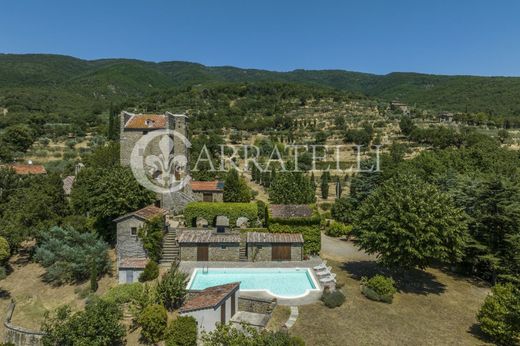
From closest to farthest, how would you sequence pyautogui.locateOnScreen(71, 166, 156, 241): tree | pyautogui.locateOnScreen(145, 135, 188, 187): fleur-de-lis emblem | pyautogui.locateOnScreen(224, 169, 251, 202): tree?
pyautogui.locateOnScreen(71, 166, 156, 241): tree
pyautogui.locateOnScreen(145, 135, 188, 187): fleur-de-lis emblem
pyautogui.locateOnScreen(224, 169, 251, 202): tree

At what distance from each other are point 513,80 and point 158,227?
176568mm

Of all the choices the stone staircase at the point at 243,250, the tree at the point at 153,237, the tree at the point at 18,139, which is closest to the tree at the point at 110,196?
the tree at the point at 153,237

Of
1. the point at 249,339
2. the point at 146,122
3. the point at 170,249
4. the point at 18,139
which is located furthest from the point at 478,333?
the point at 18,139

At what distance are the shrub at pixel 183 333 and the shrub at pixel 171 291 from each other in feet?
10.5

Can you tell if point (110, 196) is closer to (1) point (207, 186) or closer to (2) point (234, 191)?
(1) point (207, 186)

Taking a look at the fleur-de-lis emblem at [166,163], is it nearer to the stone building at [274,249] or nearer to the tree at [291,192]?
the tree at [291,192]

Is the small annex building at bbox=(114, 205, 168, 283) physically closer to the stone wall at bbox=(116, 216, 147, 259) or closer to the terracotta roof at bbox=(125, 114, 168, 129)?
the stone wall at bbox=(116, 216, 147, 259)

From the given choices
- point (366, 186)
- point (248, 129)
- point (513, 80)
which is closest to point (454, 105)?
point (513, 80)

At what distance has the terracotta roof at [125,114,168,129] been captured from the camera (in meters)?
37.0

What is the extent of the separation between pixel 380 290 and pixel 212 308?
394 inches

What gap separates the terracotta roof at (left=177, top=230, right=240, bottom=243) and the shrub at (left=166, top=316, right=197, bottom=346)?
365 inches

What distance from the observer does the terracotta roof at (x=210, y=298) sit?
16.8m

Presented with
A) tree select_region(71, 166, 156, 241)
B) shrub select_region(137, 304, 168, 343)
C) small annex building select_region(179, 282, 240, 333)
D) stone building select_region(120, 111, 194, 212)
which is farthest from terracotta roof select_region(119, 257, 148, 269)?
stone building select_region(120, 111, 194, 212)

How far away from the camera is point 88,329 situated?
16.4m
